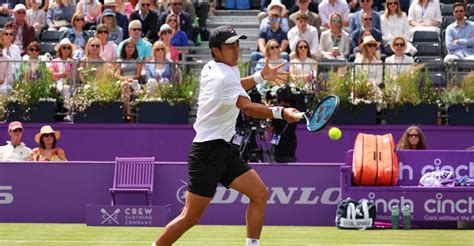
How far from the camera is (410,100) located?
1769 centimetres

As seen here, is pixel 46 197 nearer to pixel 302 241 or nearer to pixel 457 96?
pixel 302 241

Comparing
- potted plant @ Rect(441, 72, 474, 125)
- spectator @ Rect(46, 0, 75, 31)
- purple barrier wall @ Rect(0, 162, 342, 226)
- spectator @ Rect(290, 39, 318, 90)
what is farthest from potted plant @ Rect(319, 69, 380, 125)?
spectator @ Rect(46, 0, 75, 31)

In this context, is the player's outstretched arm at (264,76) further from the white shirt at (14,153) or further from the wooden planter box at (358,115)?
the wooden planter box at (358,115)

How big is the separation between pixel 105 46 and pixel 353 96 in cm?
410

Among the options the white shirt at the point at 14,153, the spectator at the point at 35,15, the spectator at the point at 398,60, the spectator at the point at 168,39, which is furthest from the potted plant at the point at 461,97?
the spectator at the point at 35,15

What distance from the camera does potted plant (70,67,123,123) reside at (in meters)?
17.9

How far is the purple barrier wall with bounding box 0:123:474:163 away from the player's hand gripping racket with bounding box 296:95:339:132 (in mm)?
8724

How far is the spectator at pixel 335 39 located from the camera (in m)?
19.4

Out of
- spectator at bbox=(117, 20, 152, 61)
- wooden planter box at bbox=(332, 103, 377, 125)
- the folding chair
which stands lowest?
the folding chair

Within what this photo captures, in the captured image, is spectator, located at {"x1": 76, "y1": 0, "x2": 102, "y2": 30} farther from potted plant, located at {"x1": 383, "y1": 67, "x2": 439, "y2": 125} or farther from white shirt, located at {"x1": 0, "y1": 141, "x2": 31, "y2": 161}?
potted plant, located at {"x1": 383, "y1": 67, "x2": 439, "y2": 125}

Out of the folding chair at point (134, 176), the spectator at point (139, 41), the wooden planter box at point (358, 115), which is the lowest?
the folding chair at point (134, 176)

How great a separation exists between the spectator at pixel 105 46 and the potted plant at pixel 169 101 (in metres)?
1.39

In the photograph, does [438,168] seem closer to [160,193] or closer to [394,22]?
[160,193]

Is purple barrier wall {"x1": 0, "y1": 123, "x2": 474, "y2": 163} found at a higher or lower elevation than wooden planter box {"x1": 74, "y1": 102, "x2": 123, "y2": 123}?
lower
